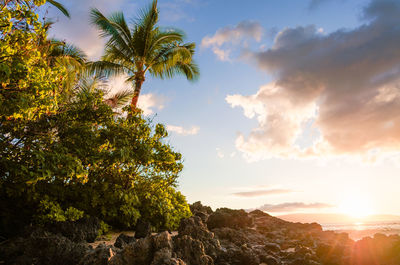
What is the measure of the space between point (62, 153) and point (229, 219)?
8348 mm

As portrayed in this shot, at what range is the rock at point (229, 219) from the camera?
12531 millimetres

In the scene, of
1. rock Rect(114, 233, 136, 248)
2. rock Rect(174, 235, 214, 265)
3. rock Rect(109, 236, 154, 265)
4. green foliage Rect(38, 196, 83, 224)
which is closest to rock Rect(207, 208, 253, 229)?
green foliage Rect(38, 196, 83, 224)

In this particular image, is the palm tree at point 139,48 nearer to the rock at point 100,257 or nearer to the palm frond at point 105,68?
the palm frond at point 105,68

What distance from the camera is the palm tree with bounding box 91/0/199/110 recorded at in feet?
48.1

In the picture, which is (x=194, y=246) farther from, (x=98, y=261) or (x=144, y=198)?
(x=144, y=198)

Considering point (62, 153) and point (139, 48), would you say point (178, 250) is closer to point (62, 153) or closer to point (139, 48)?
point (62, 153)

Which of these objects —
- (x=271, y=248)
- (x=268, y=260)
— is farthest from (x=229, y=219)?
(x=268, y=260)

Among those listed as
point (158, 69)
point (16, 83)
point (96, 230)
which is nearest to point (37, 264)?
point (96, 230)

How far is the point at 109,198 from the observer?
9.26 m

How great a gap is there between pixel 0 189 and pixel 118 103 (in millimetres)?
10372

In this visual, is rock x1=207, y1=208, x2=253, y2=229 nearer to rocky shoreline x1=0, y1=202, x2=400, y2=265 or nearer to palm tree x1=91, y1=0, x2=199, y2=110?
rocky shoreline x1=0, y1=202, x2=400, y2=265

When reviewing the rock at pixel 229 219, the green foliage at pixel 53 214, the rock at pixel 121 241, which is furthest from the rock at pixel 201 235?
the rock at pixel 229 219

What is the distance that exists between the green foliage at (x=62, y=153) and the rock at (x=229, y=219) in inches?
66.7

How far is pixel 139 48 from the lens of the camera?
14.8m
